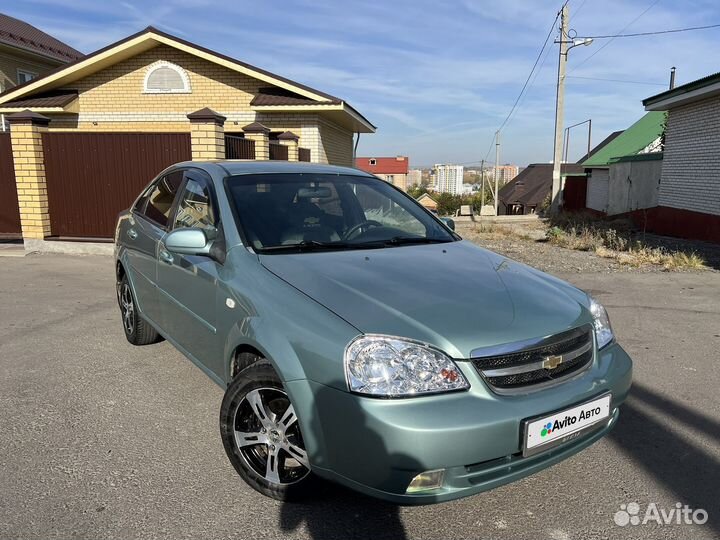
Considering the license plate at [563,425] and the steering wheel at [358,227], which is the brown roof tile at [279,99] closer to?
the steering wheel at [358,227]

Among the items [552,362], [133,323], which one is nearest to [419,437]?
[552,362]

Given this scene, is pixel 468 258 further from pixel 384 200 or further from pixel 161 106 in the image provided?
pixel 161 106

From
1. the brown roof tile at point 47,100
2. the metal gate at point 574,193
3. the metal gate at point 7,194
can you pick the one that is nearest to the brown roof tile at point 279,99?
the brown roof tile at point 47,100

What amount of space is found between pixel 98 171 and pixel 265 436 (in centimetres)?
860

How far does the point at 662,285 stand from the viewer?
759 centimetres

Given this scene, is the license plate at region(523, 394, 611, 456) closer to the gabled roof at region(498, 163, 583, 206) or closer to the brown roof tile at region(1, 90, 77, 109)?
the brown roof tile at region(1, 90, 77, 109)

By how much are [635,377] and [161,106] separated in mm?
14261

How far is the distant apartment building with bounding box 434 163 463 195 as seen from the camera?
152250mm

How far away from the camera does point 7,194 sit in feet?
33.2

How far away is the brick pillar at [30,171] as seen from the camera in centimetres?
916

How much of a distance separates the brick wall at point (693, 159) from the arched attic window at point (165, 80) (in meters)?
13.0

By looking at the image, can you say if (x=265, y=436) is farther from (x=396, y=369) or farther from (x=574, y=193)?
(x=574, y=193)

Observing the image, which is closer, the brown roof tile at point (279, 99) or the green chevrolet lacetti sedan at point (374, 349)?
the green chevrolet lacetti sedan at point (374, 349)

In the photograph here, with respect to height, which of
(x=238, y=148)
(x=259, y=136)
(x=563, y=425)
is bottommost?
(x=563, y=425)
